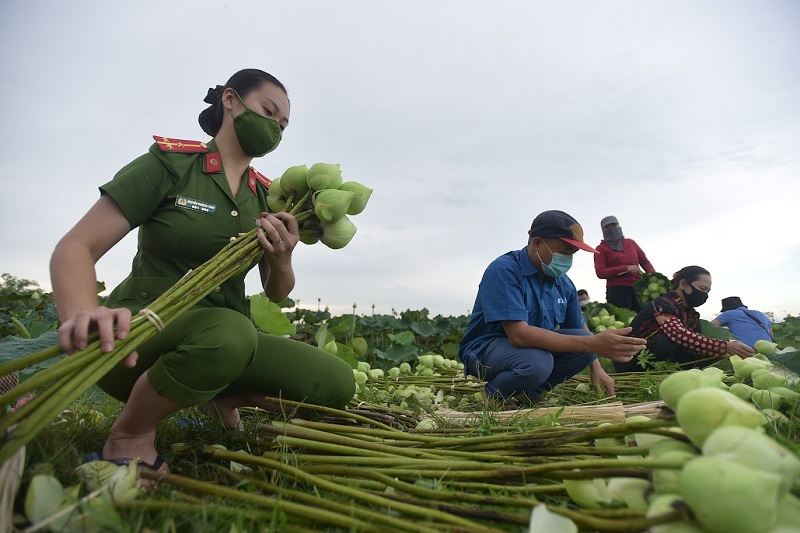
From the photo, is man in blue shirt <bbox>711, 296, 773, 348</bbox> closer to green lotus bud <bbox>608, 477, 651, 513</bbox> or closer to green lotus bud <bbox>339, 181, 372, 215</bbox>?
green lotus bud <bbox>339, 181, 372, 215</bbox>

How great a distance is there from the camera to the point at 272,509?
1.22 meters

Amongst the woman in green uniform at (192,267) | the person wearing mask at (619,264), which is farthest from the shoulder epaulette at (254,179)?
the person wearing mask at (619,264)

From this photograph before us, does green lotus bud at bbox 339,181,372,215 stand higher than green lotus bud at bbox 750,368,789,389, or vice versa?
green lotus bud at bbox 339,181,372,215

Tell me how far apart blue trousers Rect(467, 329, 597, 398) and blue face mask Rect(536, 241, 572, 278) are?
1.48 ft

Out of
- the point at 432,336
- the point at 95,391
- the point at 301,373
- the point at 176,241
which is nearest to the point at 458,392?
the point at 301,373

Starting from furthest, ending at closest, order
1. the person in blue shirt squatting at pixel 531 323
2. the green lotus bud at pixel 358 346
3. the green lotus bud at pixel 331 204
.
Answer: the green lotus bud at pixel 358 346 → the person in blue shirt squatting at pixel 531 323 → the green lotus bud at pixel 331 204

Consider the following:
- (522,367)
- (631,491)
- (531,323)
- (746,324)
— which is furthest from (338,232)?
(746,324)

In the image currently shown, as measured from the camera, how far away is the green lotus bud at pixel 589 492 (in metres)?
1.17

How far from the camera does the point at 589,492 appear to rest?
1.18 m

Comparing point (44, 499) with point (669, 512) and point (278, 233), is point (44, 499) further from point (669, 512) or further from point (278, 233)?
point (669, 512)

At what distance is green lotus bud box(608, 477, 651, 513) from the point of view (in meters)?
1.08

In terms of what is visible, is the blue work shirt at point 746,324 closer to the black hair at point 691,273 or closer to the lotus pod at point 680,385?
the black hair at point 691,273

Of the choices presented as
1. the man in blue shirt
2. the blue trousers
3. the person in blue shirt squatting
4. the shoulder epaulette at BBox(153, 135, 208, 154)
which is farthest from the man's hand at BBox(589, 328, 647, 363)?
the man in blue shirt

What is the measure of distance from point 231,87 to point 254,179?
1.30 feet
